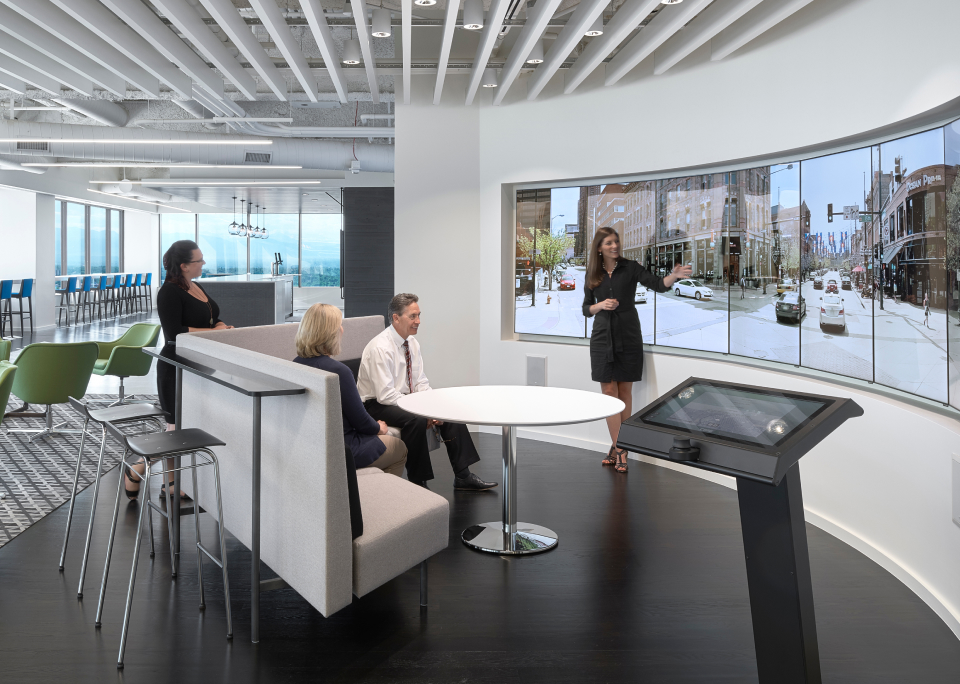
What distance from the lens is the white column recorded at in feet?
49.0

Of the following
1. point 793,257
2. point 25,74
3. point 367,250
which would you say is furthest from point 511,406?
point 367,250

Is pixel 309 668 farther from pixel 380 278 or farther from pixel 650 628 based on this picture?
pixel 380 278

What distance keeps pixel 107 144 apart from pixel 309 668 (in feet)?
32.5

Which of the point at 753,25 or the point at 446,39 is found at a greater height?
the point at 446,39

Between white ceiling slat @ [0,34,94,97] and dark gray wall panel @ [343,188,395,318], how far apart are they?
4.10 meters

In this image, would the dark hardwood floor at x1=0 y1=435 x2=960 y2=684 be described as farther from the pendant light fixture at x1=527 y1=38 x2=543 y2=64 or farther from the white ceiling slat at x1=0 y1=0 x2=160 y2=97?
the pendant light fixture at x1=527 y1=38 x2=543 y2=64

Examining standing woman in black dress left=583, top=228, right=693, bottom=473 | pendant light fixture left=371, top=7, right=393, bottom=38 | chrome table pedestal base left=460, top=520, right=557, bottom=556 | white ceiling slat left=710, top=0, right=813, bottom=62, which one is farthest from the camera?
standing woman in black dress left=583, top=228, right=693, bottom=473

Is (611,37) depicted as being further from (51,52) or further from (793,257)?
(51,52)

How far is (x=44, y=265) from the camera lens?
15109 millimetres

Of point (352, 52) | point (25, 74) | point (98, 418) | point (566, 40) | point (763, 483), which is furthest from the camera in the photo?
point (25, 74)

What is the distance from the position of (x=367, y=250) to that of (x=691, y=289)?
591cm

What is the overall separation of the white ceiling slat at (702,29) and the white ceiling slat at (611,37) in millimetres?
369

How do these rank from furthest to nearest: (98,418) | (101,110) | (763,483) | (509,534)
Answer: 1. (101,110)
2. (509,534)
3. (98,418)
4. (763,483)

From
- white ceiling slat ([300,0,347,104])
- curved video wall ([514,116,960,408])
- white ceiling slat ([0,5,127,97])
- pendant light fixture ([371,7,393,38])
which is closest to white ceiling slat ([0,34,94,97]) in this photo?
white ceiling slat ([0,5,127,97])
